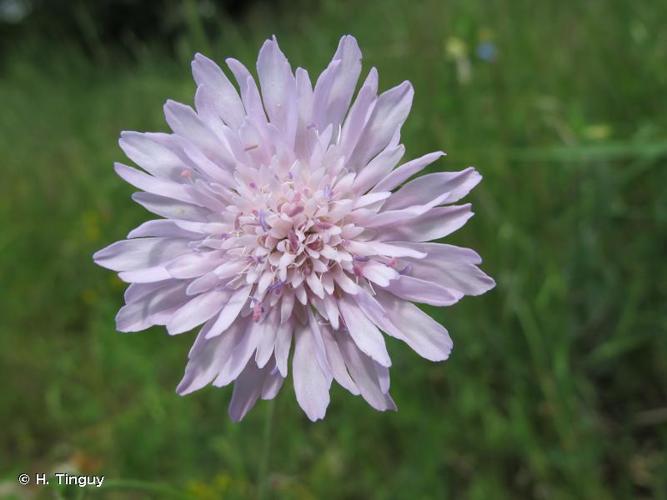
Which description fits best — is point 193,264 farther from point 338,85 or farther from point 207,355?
point 338,85

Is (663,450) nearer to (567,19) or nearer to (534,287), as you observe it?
(534,287)

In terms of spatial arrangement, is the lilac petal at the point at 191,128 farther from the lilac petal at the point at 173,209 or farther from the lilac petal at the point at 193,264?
the lilac petal at the point at 193,264

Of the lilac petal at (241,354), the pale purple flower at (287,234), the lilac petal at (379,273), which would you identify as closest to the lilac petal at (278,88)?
the pale purple flower at (287,234)

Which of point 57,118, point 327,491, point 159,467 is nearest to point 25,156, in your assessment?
point 57,118

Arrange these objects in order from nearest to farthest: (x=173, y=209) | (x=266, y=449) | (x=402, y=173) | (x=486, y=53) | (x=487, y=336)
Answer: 1. (x=402, y=173)
2. (x=173, y=209)
3. (x=266, y=449)
4. (x=487, y=336)
5. (x=486, y=53)

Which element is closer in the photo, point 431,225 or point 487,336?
point 431,225

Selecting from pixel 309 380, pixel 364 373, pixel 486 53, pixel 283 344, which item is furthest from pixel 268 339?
pixel 486 53
